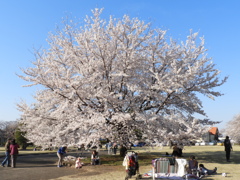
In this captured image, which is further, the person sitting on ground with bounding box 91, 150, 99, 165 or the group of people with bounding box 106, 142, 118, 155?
the group of people with bounding box 106, 142, 118, 155

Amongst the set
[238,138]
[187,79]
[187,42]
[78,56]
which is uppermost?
[187,42]

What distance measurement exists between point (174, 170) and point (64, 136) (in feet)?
25.1

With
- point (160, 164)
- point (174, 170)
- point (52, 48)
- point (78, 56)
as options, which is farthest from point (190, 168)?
point (52, 48)

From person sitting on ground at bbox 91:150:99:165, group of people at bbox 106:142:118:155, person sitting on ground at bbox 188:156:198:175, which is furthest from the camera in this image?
group of people at bbox 106:142:118:155

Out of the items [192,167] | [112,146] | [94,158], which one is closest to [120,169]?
[94,158]

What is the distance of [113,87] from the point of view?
1560 cm

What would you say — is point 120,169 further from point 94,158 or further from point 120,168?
point 94,158

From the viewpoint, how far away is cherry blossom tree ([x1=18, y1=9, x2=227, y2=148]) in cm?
1359

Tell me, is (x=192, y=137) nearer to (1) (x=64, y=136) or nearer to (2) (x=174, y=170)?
(2) (x=174, y=170)

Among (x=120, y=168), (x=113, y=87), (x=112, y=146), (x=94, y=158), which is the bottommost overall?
(x=120, y=168)

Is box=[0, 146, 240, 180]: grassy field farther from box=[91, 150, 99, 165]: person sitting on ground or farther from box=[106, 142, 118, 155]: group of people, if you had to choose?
box=[106, 142, 118, 155]: group of people

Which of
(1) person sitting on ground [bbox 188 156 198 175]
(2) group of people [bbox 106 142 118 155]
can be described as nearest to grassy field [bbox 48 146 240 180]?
(1) person sitting on ground [bbox 188 156 198 175]

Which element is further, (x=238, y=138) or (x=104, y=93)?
(x=238, y=138)

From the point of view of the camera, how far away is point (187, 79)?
13.8 meters
